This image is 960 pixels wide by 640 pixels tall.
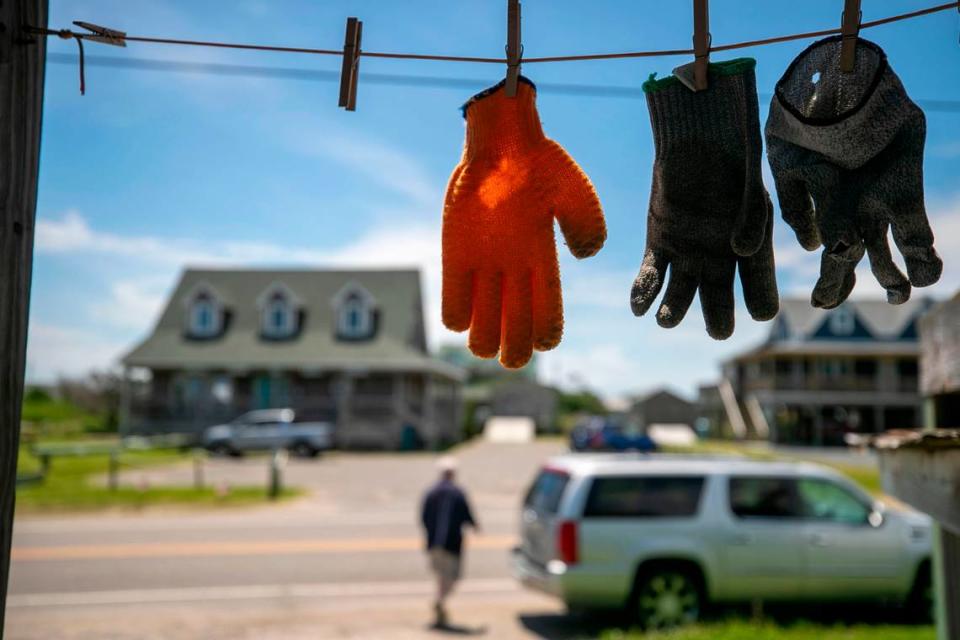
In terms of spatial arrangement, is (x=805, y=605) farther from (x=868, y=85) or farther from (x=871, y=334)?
(x=871, y=334)

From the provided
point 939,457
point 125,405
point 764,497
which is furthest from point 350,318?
point 939,457

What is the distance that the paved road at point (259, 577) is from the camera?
9383 mm

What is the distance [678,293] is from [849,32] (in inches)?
32.3

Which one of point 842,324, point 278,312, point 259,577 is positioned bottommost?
point 259,577

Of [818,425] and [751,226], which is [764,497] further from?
[818,425]

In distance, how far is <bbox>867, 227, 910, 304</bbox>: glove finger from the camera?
2107 millimetres

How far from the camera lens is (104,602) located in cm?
1032

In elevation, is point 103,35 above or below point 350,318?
below

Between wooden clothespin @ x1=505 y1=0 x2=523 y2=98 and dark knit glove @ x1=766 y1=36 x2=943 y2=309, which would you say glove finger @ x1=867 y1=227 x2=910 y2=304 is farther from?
wooden clothespin @ x1=505 y1=0 x2=523 y2=98

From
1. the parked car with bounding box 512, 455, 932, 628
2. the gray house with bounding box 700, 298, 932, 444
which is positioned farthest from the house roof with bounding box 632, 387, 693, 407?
the parked car with bounding box 512, 455, 932, 628

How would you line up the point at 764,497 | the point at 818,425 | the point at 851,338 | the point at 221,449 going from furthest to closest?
the point at 851,338 → the point at 818,425 → the point at 221,449 → the point at 764,497

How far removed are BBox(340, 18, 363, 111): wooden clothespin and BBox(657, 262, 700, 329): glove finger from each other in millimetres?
1134

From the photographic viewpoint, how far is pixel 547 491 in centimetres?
961

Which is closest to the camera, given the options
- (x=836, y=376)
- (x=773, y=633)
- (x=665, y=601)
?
(x=773, y=633)
